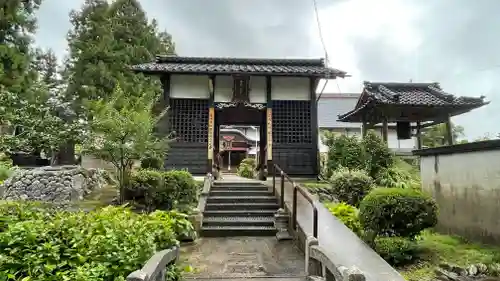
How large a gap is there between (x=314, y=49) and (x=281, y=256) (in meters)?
7.54

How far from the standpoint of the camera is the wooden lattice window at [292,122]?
44.8 feet

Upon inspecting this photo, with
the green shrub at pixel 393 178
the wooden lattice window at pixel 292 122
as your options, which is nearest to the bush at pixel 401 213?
the green shrub at pixel 393 178

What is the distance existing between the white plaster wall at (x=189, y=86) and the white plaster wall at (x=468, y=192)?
8.43m

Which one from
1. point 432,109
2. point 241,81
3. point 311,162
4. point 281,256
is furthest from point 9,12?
point 432,109

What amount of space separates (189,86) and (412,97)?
912 cm

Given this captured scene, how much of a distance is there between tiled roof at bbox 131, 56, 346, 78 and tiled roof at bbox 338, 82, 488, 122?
6.47ft

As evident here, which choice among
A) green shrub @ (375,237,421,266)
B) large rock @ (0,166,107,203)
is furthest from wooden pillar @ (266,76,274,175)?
green shrub @ (375,237,421,266)

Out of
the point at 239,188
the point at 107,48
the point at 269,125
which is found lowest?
the point at 239,188

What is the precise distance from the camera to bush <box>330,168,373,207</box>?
10.7m

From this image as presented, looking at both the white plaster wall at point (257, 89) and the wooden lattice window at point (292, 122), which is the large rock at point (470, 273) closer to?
the wooden lattice window at point (292, 122)

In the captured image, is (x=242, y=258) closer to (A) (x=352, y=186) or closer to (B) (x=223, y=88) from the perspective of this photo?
(A) (x=352, y=186)

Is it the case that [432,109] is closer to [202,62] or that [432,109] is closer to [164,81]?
[202,62]

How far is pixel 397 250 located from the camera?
5.85 metres

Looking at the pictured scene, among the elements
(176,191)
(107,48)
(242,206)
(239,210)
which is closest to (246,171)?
(107,48)
